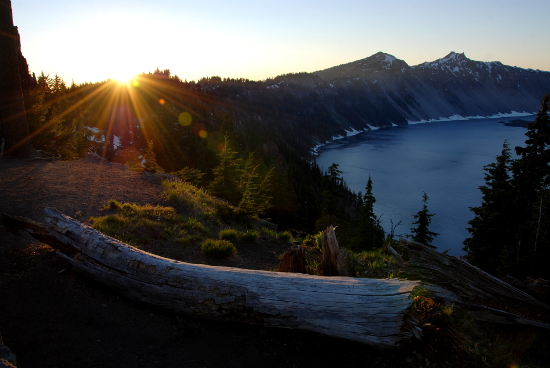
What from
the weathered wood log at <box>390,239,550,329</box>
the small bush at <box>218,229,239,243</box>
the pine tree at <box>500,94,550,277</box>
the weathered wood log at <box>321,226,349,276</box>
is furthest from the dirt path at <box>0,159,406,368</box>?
the pine tree at <box>500,94,550,277</box>

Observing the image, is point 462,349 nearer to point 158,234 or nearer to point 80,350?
point 80,350

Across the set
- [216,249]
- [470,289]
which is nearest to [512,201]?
[470,289]

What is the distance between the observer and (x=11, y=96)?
13570mm

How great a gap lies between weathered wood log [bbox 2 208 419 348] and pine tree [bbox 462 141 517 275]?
68.5ft

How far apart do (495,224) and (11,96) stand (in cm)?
2946

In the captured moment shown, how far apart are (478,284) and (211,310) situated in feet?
21.9

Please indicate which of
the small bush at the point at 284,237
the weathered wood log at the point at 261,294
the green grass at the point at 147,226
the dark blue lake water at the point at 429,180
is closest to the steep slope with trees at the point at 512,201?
the small bush at the point at 284,237

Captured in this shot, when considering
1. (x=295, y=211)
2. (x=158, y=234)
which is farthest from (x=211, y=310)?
(x=295, y=211)

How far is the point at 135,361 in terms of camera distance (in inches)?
155

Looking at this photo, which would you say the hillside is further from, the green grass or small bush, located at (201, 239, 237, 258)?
small bush, located at (201, 239, 237, 258)

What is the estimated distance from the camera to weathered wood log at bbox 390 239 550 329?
6.30 m

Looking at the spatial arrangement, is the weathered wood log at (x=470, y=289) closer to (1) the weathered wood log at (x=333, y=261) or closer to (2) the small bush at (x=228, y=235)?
(1) the weathered wood log at (x=333, y=261)

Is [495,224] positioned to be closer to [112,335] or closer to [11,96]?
[112,335]

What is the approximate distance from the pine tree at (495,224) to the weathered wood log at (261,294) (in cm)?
2089
